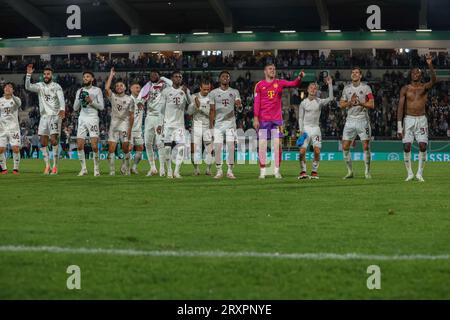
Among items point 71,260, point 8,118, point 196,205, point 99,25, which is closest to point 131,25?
point 99,25

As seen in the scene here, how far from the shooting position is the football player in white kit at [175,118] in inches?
734

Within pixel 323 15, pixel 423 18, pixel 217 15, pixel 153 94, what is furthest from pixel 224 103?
pixel 217 15

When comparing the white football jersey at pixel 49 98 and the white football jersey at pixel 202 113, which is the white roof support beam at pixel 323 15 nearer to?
the white football jersey at pixel 202 113

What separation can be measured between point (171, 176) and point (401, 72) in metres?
37.9

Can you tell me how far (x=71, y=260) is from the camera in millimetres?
6426

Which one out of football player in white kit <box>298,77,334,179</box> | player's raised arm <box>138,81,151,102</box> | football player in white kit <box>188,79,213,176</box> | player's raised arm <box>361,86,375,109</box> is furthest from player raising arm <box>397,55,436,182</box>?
player's raised arm <box>138,81,151,102</box>

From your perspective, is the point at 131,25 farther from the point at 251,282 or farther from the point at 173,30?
the point at 251,282

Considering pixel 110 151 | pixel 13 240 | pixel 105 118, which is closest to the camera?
pixel 13 240

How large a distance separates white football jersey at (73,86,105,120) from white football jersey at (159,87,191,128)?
6.33 feet

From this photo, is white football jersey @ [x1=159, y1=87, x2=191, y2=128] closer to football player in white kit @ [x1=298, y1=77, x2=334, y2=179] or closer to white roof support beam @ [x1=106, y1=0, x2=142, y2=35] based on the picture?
football player in white kit @ [x1=298, y1=77, x2=334, y2=179]

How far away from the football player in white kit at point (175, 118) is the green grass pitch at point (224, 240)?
462 cm

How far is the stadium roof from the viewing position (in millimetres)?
56138

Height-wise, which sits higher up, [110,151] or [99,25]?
[99,25]

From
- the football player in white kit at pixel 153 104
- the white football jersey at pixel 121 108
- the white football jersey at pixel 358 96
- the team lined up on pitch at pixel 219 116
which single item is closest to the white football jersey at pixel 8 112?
the team lined up on pitch at pixel 219 116
